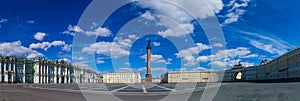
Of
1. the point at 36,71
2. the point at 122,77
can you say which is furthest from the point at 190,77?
the point at 36,71

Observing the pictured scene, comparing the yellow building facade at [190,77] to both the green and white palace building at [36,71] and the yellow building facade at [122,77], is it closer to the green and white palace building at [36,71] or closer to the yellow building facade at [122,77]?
the yellow building facade at [122,77]

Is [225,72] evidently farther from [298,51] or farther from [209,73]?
[298,51]

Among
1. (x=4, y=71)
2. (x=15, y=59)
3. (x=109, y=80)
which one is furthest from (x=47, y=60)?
(x=109, y=80)

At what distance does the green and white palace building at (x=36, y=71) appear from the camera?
9562 cm

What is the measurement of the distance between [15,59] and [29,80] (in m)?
10.4

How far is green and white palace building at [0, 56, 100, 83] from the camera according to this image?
95.6 metres

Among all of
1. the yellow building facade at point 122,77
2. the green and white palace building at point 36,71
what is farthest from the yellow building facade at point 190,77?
the green and white palace building at point 36,71

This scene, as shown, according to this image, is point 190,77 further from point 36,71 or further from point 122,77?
point 36,71

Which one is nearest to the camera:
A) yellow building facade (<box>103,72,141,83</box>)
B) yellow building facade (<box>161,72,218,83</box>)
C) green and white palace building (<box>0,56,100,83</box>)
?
green and white palace building (<box>0,56,100,83</box>)

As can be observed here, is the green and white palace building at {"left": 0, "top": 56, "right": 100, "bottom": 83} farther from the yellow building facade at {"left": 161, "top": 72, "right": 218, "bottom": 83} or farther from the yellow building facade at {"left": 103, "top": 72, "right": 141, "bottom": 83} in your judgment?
the yellow building facade at {"left": 161, "top": 72, "right": 218, "bottom": 83}

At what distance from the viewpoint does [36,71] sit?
4427 inches

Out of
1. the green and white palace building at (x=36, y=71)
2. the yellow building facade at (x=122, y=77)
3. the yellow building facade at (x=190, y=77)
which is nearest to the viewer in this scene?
the green and white palace building at (x=36, y=71)

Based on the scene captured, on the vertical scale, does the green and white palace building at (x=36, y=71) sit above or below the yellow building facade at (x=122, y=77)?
above

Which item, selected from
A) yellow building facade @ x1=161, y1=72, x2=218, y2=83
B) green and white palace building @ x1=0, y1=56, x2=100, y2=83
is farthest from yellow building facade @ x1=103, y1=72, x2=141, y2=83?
green and white palace building @ x1=0, y1=56, x2=100, y2=83
